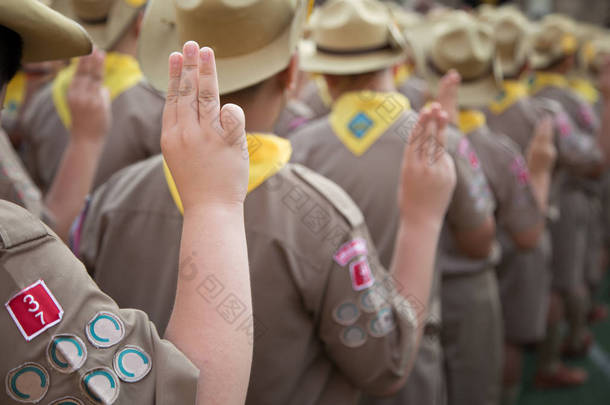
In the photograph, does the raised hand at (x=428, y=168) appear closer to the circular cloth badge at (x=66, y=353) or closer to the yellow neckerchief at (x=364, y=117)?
the yellow neckerchief at (x=364, y=117)

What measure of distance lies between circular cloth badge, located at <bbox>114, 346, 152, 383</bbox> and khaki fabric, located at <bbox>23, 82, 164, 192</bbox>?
1667 millimetres

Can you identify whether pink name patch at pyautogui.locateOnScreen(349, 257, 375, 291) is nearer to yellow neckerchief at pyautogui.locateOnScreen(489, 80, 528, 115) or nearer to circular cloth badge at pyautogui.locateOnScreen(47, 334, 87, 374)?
circular cloth badge at pyautogui.locateOnScreen(47, 334, 87, 374)

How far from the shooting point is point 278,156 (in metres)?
1.37

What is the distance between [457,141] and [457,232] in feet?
1.26

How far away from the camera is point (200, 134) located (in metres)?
0.94

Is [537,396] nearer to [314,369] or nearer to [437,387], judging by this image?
[437,387]

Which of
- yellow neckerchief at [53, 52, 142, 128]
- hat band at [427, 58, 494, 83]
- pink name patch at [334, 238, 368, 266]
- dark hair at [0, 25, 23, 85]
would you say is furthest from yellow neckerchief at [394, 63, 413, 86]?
dark hair at [0, 25, 23, 85]

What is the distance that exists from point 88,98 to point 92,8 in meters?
1.03

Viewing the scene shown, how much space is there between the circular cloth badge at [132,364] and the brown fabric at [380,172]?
4.60 ft

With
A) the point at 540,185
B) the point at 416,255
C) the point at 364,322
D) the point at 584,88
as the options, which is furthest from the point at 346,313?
the point at 584,88

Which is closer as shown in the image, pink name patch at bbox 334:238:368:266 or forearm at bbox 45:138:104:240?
pink name patch at bbox 334:238:368:266

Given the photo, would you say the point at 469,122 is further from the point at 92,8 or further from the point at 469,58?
the point at 92,8

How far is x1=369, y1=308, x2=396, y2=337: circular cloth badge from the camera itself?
137 centimetres

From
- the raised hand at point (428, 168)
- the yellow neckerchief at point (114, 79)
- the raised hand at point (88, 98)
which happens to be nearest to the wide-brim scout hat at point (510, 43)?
the yellow neckerchief at point (114, 79)
